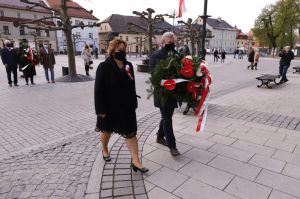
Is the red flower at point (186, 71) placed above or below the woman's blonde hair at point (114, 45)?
below

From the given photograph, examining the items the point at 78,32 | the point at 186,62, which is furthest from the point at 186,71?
the point at 78,32

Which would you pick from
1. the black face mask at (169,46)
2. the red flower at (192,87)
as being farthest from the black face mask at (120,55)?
the red flower at (192,87)

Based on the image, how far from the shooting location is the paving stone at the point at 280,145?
4.42m

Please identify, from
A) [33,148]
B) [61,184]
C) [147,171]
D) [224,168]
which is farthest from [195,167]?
[33,148]

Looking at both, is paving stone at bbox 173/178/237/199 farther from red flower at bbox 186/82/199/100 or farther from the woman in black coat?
red flower at bbox 186/82/199/100

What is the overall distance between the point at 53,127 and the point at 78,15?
2418 inches

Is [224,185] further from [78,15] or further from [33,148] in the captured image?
[78,15]

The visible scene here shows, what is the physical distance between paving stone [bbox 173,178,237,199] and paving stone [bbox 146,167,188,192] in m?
0.10

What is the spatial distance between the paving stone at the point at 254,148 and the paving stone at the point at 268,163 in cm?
18

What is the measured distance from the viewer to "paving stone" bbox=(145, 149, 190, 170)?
3781 millimetres

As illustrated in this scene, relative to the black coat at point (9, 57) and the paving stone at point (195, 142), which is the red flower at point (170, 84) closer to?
the paving stone at point (195, 142)

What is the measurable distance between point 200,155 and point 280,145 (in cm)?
160

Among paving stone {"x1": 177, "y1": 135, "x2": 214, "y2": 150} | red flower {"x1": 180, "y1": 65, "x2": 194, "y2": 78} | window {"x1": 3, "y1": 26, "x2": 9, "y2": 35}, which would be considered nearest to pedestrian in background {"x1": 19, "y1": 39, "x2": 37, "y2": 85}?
paving stone {"x1": 177, "y1": 135, "x2": 214, "y2": 150}

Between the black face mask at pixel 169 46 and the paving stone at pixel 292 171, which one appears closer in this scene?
the paving stone at pixel 292 171
